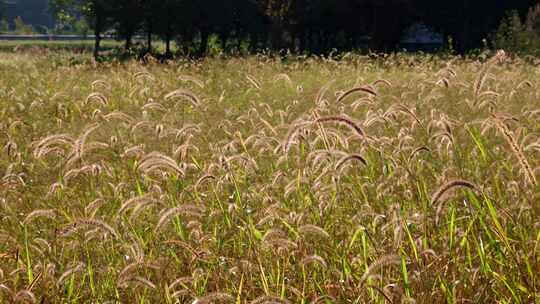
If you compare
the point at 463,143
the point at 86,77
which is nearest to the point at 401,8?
the point at 86,77

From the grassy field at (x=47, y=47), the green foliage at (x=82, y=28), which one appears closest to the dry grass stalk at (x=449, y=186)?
the grassy field at (x=47, y=47)

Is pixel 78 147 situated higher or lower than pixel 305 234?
higher

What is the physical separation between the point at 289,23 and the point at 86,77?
61.1 ft

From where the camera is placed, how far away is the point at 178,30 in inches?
1390

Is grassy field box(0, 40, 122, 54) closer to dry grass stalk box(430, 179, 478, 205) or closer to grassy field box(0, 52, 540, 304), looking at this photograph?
grassy field box(0, 52, 540, 304)

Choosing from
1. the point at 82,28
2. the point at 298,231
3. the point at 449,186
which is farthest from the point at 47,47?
the point at 82,28

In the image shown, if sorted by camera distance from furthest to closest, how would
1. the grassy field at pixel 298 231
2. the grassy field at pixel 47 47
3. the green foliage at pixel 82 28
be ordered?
the green foliage at pixel 82 28, the grassy field at pixel 47 47, the grassy field at pixel 298 231

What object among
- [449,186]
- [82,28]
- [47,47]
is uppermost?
[449,186]

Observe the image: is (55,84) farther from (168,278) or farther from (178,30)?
(178,30)

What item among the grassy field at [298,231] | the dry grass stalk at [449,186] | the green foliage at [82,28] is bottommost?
the green foliage at [82,28]

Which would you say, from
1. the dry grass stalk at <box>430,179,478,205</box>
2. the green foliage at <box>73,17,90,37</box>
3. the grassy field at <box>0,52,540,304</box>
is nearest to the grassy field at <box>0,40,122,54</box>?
the green foliage at <box>73,17,90,37</box>

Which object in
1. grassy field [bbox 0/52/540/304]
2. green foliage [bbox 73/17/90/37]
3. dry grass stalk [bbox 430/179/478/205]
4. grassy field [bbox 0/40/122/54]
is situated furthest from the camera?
green foliage [bbox 73/17/90/37]

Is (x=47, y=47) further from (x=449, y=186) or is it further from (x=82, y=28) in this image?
(x=82, y=28)

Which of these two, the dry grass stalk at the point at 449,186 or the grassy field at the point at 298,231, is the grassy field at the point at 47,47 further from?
the dry grass stalk at the point at 449,186
